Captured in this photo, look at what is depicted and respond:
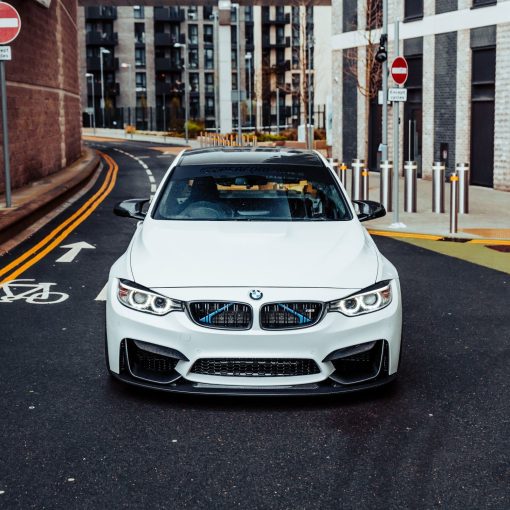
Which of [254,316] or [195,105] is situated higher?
[195,105]

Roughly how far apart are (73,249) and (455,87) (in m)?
16.5

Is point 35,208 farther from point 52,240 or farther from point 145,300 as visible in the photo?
Result: point 145,300

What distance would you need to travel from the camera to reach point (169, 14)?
106m

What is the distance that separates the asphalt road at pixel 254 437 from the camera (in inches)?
181

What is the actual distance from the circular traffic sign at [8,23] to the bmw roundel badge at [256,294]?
11.0 metres

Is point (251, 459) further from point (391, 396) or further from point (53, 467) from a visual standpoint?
point (391, 396)

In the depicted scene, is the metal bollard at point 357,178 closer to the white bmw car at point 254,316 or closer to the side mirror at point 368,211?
the side mirror at point 368,211

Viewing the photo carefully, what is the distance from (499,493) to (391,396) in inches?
65.6

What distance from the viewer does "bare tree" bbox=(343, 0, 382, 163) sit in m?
30.1

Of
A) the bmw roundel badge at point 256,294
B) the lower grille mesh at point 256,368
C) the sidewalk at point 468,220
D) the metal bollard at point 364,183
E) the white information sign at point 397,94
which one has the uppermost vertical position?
the white information sign at point 397,94

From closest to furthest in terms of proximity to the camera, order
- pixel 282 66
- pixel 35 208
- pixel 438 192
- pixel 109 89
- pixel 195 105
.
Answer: pixel 35 208, pixel 438 192, pixel 109 89, pixel 282 66, pixel 195 105

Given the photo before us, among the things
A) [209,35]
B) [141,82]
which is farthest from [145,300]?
[209,35]

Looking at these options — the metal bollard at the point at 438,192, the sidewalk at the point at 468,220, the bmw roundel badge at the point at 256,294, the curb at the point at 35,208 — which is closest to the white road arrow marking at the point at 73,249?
the curb at the point at 35,208

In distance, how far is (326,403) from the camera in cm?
602
